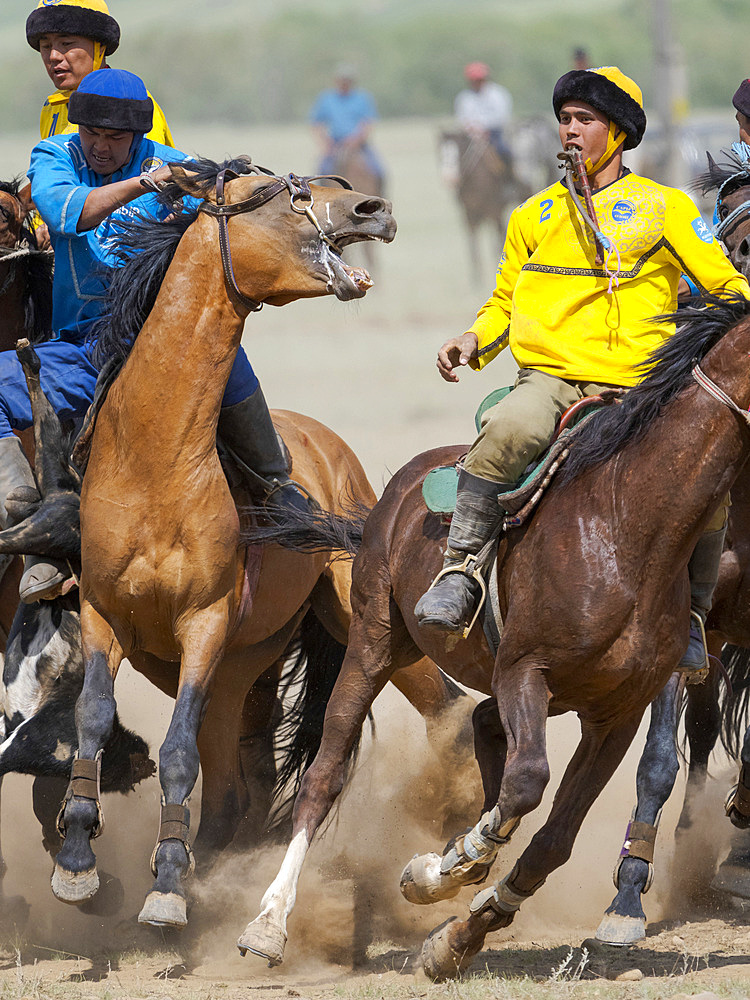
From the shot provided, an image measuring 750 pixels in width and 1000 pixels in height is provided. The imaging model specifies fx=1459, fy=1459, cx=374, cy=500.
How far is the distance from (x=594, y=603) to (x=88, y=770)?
1.76 m

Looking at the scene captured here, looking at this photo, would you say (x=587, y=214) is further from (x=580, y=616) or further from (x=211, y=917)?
(x=211, y=917)

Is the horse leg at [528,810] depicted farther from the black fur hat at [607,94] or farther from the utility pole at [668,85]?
the utility pole at [668,85]

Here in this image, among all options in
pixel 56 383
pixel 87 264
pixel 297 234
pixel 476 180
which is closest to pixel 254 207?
pixel 297 234

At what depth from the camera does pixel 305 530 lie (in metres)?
5.55

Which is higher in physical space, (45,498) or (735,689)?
(45,498)

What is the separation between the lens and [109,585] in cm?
496

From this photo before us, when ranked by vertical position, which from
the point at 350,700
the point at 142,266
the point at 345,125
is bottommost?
the point at 350,700

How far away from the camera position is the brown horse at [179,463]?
4.82 m

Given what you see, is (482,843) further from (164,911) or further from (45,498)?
(45,498)

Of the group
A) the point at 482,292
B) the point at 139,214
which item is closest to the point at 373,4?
the point at 482,292

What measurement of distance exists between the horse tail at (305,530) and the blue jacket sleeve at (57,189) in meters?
1.25

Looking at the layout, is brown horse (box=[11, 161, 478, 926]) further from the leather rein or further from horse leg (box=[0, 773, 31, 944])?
horse leg (box=[0, 773, 31, 944])

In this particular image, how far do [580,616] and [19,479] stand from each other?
2.25 meters

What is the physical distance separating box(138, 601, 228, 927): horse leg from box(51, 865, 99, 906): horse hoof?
0.20m
